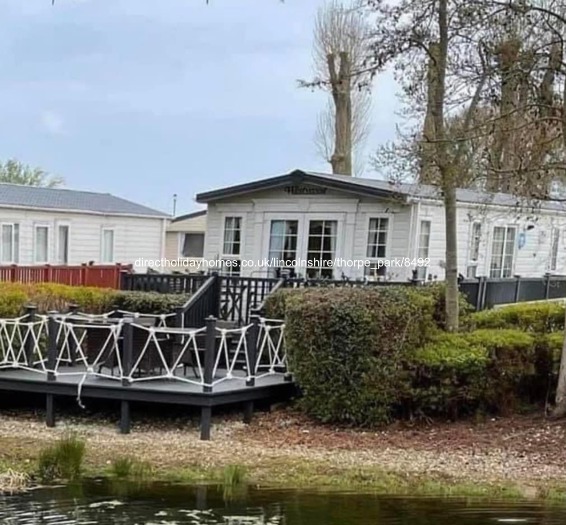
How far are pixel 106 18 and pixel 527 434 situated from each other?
549 centimetres

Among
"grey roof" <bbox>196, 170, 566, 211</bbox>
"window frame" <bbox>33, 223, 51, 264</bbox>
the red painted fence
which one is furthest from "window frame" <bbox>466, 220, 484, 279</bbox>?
"window frame" <bbox>33, 223, 51, 264</bbox>

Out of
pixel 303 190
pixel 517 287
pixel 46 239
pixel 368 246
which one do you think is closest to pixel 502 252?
pixel 517 287

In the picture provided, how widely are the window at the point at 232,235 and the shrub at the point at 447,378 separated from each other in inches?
312

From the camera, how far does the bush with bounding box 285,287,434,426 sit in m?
8.27

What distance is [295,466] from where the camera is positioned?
6.71m

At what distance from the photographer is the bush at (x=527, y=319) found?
10070mm

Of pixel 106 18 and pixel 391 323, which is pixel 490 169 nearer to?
pixel 391 323

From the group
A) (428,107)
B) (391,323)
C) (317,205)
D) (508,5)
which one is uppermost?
(508,5)

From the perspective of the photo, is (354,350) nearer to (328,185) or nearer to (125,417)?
(125,417)

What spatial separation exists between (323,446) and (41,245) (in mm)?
14893

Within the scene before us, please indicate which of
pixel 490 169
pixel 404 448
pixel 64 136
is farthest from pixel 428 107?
pixel 64 136

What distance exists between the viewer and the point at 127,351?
27.2 ft

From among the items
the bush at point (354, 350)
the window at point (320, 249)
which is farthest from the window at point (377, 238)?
the bush at point (354, 350)

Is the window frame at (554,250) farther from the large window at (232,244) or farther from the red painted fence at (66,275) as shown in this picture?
the red painted fence at (66,275)
